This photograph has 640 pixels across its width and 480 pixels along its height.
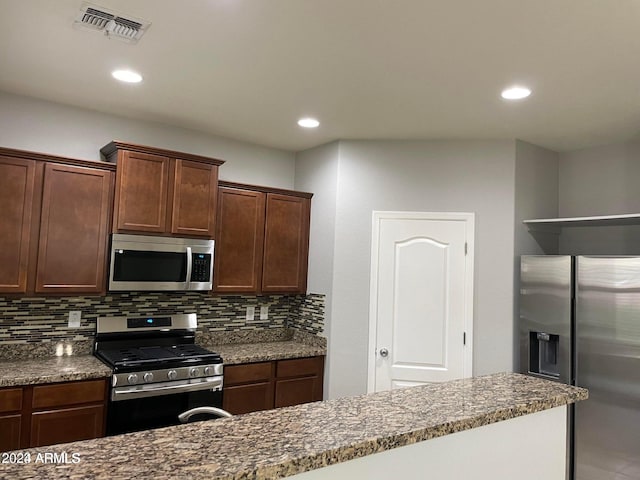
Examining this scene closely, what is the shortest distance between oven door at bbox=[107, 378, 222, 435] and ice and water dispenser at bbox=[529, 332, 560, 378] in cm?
234

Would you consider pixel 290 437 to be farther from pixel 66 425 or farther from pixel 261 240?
pixel 261 240

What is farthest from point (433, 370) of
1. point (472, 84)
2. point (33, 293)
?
point (33, 293)

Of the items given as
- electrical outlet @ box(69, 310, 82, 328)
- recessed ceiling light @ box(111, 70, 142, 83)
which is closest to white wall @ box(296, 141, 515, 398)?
recessed ceiling light @ box(111, 70, 142, 83)

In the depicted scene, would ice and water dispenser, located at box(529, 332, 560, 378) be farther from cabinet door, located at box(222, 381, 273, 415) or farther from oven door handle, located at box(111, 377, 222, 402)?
oven door handle, located at box(111, 377, 222, 402)

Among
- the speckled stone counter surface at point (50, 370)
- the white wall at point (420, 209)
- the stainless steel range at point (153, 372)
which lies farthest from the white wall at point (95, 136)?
the speckled stone counter surface at point (50, 370)

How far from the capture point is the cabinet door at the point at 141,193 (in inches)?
129

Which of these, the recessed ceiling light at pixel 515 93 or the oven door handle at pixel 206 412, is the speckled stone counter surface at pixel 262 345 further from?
the recessed ceiling light at pixel 515 93

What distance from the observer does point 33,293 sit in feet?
9.90

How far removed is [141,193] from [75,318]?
102cm

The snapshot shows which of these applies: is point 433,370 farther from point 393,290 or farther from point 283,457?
point 283,457

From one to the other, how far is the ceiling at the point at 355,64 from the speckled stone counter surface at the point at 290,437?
1.53m

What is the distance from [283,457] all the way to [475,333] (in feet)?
9.67

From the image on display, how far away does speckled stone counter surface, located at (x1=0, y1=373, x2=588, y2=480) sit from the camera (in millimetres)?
994

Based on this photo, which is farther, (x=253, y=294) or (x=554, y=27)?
(x=253, y=294)
